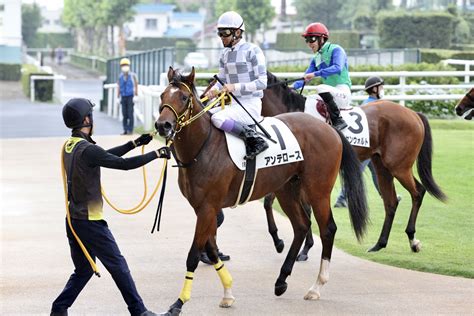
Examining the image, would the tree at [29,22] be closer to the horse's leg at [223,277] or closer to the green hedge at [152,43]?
the green hedge at [152,43]

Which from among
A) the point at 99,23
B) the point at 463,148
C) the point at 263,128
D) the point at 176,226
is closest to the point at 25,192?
the point at 176,226

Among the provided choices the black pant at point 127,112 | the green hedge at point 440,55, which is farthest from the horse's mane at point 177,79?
the green hedge at point 440,55

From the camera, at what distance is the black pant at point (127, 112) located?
2198 centimetres

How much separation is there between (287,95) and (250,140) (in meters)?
2.34

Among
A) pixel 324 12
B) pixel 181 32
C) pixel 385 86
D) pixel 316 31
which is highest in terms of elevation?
pixel 324 12

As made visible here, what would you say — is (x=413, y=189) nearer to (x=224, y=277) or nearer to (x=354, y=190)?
(x=354, y=190)

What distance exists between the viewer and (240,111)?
8.36 m

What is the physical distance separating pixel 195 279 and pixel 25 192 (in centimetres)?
596

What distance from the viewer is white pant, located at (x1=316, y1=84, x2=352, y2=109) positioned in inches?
396

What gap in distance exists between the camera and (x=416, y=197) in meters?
10.3

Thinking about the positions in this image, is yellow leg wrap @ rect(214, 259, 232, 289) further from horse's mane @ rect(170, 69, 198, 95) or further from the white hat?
the white hat

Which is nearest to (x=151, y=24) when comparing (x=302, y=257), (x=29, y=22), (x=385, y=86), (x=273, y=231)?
(x=29, y=22)

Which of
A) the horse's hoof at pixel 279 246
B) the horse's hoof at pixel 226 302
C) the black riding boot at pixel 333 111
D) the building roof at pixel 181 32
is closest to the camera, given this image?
the horse's hoof at pixel 226 302

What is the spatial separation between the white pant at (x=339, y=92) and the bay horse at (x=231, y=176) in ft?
4.97
